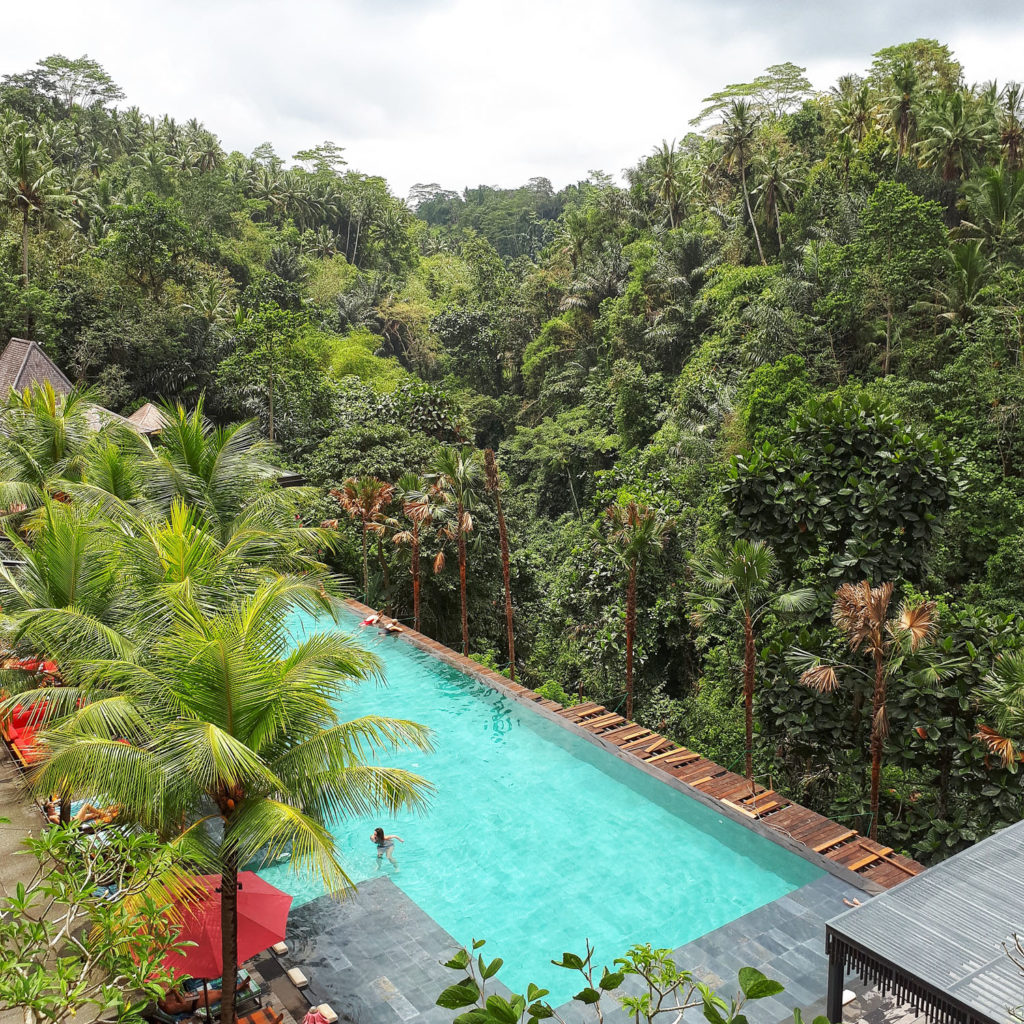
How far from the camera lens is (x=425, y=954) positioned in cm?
908

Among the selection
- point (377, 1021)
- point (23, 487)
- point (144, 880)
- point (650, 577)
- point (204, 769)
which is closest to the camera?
point (144, 880)

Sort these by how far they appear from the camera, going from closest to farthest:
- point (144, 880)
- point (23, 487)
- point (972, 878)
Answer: point (144, 880) < point (972, 878) < point (23, 487)

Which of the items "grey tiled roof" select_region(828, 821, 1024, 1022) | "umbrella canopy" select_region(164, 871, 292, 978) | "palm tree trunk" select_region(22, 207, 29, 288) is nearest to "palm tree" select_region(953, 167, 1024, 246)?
"grey tiled roof" select_region(828, 821, 1024, 1022)

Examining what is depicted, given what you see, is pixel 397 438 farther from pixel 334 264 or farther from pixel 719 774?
pixel 334 264

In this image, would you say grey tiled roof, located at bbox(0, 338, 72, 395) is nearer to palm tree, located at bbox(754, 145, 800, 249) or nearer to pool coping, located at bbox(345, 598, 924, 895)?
pool coping, located at bbox(345, 598, 924, 895)

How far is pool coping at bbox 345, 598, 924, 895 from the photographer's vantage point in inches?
392

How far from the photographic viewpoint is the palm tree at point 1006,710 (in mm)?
10500

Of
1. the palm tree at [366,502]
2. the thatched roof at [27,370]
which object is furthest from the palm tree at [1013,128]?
the thatched roof at [27,370]

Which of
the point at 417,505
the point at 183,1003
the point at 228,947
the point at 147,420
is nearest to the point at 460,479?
the point at 417,505

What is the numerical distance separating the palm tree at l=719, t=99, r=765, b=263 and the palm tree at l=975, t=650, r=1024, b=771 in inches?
968

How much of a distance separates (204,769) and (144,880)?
0.89 meters

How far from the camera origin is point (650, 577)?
19188 mm

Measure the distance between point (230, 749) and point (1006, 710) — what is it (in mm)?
9277

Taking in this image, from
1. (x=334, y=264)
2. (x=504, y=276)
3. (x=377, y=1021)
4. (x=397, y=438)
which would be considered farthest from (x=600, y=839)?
(x=334, y=264)
